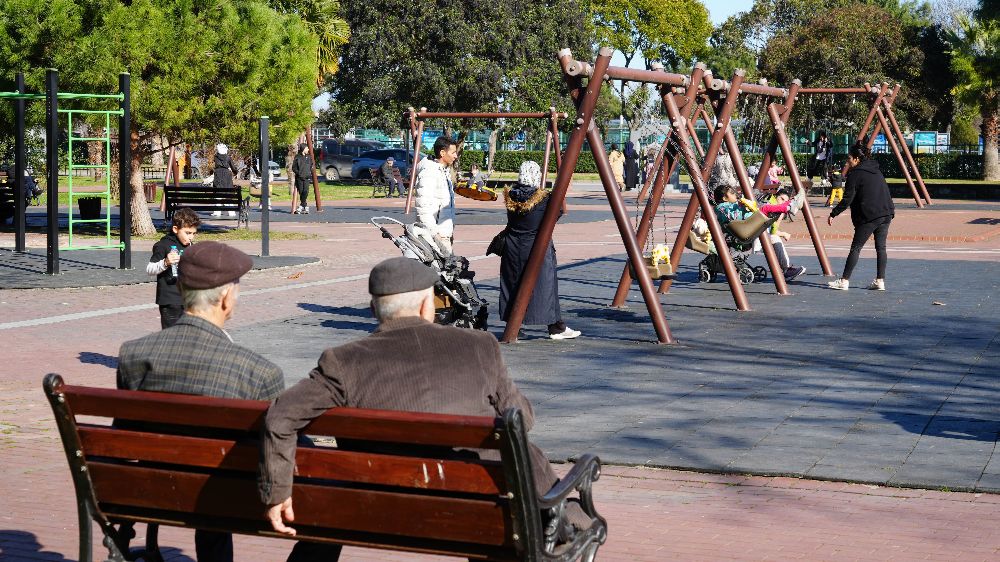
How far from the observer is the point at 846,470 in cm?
689

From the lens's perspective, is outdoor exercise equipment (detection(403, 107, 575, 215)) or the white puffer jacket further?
outdoor exercise equipment (detection(403, 107, 575, 215))

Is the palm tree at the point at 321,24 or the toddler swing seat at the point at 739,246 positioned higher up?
the palm tree at the point at 321,24

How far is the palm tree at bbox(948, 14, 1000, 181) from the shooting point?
188 ft

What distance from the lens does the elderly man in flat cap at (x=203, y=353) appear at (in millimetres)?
4293

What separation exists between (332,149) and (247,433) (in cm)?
5449

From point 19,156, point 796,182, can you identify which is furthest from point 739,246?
point 19,156

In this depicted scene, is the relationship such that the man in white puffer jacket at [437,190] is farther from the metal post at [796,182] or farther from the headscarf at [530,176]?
the metal post at [796,182]

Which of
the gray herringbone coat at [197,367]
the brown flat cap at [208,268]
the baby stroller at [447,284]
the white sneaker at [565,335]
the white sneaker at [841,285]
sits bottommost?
the white sneaker at [565,335]

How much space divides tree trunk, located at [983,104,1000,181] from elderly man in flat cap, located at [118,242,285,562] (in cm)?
5989

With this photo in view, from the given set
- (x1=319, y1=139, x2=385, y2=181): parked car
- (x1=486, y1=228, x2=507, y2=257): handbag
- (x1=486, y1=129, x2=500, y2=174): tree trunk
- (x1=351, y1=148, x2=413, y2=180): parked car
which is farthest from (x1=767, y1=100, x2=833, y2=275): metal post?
(x1=486, y1=129, x2=500, y2=174): tree trunk

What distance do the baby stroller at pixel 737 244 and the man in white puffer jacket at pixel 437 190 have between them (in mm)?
3632

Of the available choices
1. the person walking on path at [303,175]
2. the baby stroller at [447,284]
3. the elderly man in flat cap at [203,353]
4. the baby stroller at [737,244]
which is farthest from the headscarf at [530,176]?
the person walking on path at [303,175]

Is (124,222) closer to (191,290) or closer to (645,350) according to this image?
(645,350)

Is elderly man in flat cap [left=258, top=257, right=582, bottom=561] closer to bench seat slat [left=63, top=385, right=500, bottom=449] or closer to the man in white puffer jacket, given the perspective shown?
bench seat slat [left=63, top=385, right=500, bottom=449]
